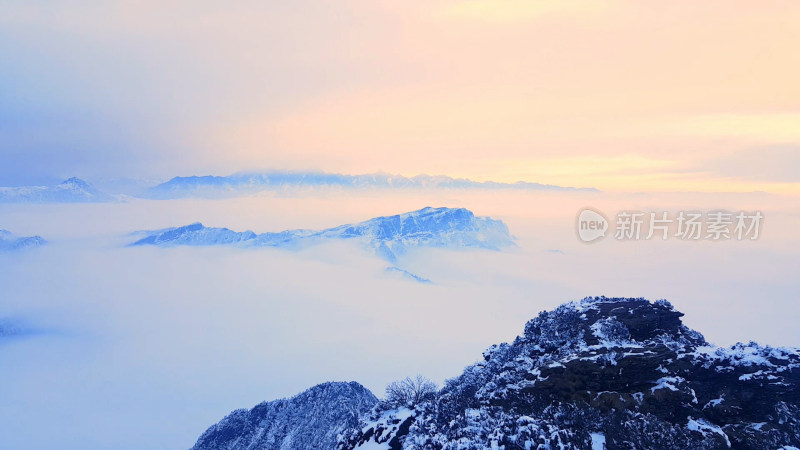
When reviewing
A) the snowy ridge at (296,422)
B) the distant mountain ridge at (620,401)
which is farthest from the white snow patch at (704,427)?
the snowy ridge at (296,422)

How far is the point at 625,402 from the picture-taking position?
4884 centimetres

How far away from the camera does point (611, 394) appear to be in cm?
5019

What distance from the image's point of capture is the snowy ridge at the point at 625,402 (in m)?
44.1

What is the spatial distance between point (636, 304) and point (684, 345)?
1294 centimetres

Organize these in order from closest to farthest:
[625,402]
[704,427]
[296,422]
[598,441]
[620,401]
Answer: [704,427], [598,441], [625,402], [620,401], [296,422]

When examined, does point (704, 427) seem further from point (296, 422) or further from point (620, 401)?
point (296, 422)

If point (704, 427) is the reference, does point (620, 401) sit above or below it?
below

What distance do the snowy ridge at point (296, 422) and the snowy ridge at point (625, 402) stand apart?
28.1m

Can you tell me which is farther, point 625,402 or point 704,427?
point 625,402

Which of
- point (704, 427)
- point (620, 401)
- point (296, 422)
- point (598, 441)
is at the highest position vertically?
point (704, 427)

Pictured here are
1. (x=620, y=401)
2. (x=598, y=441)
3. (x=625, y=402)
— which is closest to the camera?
(x=598, y=441)

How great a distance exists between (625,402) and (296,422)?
193ft

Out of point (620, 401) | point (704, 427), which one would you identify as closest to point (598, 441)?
point (620, 401)

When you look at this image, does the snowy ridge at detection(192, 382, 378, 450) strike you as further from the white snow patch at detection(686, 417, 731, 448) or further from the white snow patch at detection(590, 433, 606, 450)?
the white snow patch at detection(686, 417, 731, 448)
